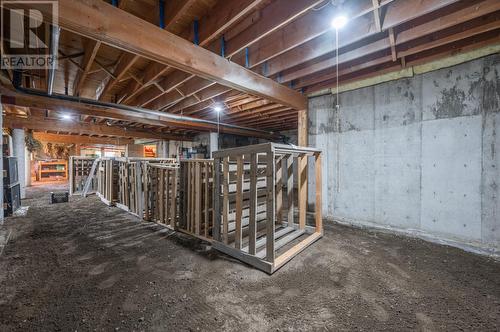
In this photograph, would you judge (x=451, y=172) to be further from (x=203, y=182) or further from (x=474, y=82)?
(x=203, y=182)

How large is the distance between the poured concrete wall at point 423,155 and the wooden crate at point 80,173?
25.8 feet

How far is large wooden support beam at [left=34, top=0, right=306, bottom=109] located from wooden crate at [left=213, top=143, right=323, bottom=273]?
3.34 feet

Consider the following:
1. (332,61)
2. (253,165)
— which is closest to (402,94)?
(332,61)

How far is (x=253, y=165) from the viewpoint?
2318mm

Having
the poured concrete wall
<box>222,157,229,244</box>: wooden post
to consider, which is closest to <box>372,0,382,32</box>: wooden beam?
the poured concrete wall

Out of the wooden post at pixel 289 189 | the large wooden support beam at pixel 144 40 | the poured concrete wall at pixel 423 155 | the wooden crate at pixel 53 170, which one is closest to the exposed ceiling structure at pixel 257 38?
the large wooden support beam at pixel 144 40

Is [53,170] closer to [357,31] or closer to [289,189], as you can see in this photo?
[289,189]

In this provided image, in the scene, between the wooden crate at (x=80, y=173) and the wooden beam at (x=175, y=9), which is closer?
the wooden beam at (x=175, y=9)

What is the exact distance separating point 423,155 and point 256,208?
2.70m

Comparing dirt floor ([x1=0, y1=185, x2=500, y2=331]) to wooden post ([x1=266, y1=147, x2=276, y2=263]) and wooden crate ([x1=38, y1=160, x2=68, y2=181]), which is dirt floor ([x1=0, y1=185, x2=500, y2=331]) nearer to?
wooden post ([x1=266, y1=147, x2=276, y2=263])

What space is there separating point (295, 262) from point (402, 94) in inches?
121

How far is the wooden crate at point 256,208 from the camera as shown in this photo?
7.35 feet

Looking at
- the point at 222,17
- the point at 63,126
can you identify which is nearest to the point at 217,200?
the point at 222,17

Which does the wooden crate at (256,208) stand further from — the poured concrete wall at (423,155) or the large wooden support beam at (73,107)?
the large wooden support beam at (73,107)
